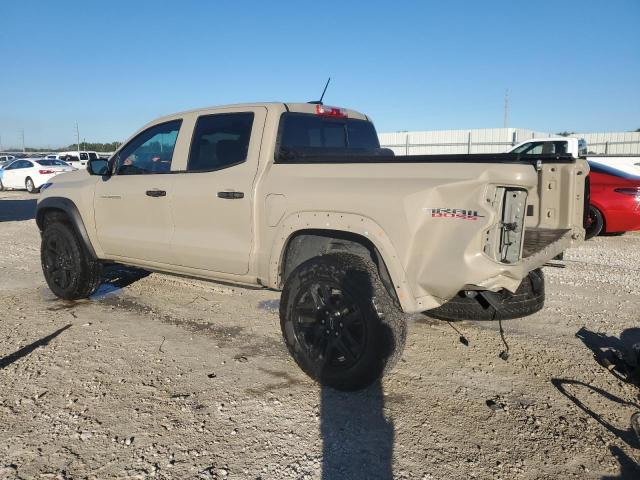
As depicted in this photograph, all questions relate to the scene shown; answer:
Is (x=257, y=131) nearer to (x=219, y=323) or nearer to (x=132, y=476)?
(x=219, y=323)

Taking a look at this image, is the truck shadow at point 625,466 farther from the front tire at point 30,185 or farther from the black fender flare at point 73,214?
the front tire at point 30,185

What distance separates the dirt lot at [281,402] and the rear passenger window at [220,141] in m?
1.55

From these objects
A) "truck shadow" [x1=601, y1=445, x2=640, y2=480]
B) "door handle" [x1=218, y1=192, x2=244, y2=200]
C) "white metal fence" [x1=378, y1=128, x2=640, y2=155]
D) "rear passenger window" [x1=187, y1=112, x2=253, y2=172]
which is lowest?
"truck shadow" [x1=601, y1=445, x2=640, y2=480]

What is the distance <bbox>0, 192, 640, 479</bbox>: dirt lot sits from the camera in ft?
8.77

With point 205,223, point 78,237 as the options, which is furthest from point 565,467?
point 78,237

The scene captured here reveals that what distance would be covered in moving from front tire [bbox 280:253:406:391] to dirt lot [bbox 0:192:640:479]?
0.64ft

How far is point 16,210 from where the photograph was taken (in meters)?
14.8

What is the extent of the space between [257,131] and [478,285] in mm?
2100

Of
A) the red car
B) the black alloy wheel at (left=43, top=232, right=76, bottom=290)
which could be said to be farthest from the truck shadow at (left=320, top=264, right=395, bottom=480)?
the red car

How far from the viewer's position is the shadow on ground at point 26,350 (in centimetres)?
392

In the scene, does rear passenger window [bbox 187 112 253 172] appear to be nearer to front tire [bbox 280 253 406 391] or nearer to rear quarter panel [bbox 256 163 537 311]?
rear quarter panel [bbox 256 163 537 311]

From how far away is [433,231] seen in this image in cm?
296

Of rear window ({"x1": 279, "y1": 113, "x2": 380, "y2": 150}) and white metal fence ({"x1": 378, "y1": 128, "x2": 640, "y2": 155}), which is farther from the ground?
white metal fence ({"x1": 378, "y1": 128, "x2": 640, "y2": 155})

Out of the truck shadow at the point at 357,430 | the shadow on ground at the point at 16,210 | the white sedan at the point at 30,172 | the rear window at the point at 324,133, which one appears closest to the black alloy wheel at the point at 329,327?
the truck shadow at the point at 357,430
